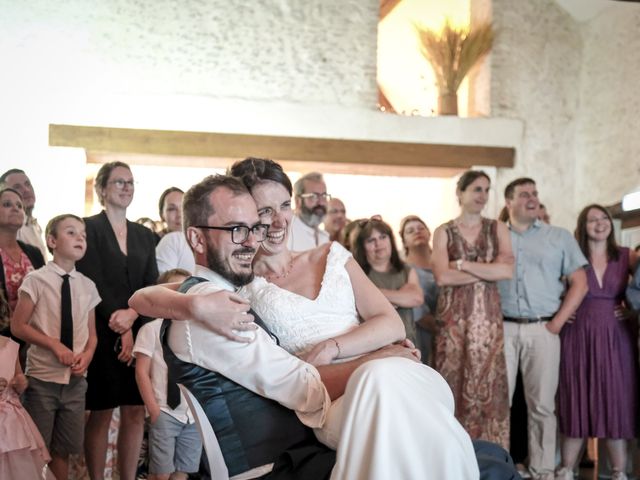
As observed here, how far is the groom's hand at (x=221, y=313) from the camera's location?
196cm

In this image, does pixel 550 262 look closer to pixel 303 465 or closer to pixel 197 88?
pixel 303 465

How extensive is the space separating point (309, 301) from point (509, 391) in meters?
3.12

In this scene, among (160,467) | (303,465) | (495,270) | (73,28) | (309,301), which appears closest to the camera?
(303,465)

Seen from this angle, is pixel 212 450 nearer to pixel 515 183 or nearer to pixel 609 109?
pixel 515 183

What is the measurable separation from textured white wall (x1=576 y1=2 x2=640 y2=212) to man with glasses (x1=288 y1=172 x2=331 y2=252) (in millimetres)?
3731

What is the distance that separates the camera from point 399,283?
16.6 ft

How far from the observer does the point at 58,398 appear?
14.0 feet

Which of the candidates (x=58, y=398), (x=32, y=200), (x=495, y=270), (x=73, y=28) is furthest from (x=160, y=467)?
(x=73, y=28)

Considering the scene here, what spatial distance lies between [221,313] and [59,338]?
103 inches

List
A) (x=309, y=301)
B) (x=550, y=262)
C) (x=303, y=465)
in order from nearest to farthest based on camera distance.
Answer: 1. (x=303, y=465)
2. (x=309, y=301)
3. (x=550, y=262)

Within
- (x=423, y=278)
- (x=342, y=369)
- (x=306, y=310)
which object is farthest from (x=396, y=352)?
(x=423, y=278)

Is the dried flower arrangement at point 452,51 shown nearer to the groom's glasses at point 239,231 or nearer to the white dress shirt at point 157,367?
the white dress shirt at point 157,367

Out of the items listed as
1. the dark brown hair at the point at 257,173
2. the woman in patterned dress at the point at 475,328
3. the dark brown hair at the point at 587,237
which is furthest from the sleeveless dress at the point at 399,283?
the dark brown hair at the point at 257,173

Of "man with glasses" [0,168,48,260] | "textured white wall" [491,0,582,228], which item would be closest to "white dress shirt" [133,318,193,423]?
"man with glasses" [0,168,48,260]
